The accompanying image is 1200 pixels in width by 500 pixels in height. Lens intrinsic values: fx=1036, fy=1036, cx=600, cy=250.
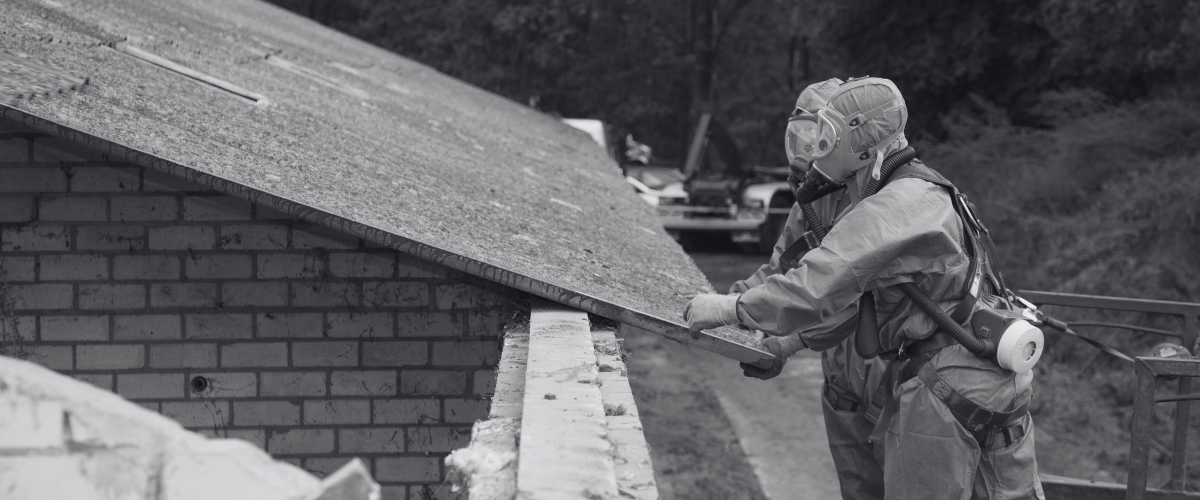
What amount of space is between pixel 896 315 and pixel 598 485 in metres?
1.50

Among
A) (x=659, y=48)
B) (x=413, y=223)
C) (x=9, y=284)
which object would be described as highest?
(x=413, y=223)

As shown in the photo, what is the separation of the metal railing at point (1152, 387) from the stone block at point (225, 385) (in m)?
2.98

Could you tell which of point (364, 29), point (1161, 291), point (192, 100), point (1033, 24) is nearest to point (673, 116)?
point (364, 29)

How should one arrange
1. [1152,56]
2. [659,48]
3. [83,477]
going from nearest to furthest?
[83,477] < [1152,56] < [659,48]

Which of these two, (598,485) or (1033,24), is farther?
(1033,24)

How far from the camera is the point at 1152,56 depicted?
11828 millimetres

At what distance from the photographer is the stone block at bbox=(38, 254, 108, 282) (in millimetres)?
3643

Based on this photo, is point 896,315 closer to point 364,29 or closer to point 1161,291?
point 1161,291

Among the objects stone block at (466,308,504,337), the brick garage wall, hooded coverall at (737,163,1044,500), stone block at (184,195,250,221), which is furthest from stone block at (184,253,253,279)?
hooded coverall at (737,163,1044,500)

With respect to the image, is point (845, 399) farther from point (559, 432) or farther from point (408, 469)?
point (559, 432)

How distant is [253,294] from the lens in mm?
3689

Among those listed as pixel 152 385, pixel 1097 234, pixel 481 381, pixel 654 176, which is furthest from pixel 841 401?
pixel 654 176

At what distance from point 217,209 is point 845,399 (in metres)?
2.31

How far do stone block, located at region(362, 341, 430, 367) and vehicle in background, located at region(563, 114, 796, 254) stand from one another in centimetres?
1298
